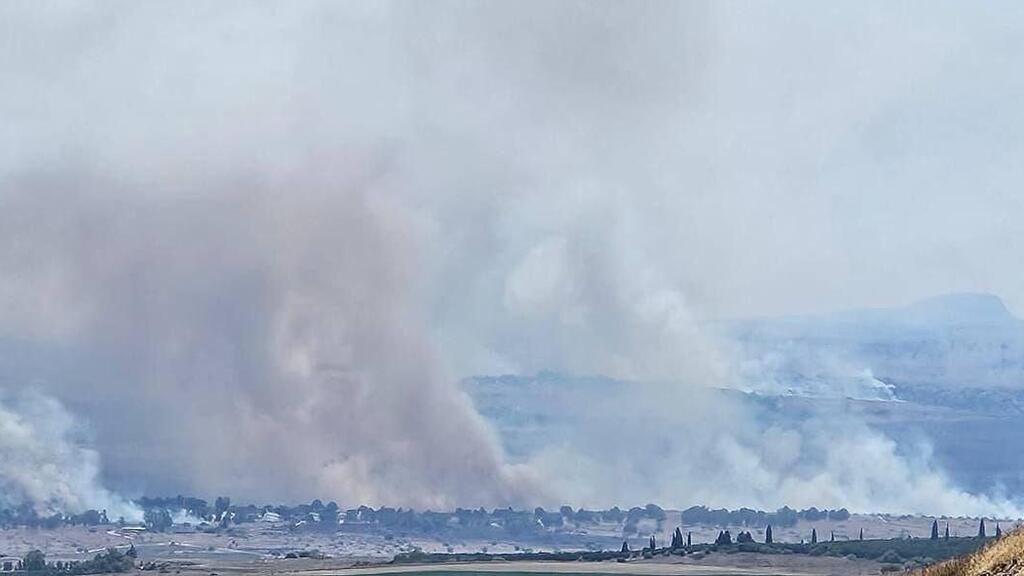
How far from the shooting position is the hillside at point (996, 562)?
5047 cm

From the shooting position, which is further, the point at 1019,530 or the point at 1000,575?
the point at 1019,530

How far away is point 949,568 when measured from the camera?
54.9m

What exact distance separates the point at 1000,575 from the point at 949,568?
432 cm

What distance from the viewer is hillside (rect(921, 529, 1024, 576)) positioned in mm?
50469

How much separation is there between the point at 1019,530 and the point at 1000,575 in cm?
508

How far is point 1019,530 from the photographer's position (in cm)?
5538

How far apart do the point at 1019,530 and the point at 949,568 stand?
2443 millimetres

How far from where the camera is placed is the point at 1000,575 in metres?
50.7

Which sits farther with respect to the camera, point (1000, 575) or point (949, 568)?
point (949, 568)

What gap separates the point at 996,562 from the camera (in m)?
51.4
